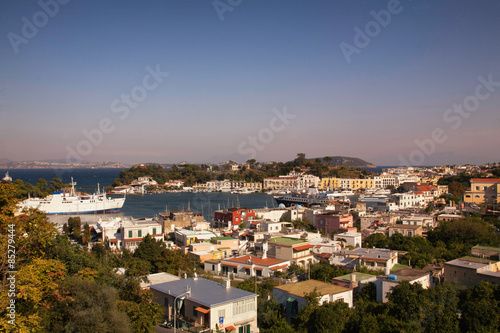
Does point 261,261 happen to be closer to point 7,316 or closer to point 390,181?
point 7,316

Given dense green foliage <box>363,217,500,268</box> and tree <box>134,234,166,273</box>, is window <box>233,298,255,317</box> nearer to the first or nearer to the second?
tree <box>134,234,166,273</box>

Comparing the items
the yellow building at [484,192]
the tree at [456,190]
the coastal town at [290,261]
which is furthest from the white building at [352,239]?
the tree at [456,190]

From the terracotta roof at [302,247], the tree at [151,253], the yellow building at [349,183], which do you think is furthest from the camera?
the yellow building at [349,183]

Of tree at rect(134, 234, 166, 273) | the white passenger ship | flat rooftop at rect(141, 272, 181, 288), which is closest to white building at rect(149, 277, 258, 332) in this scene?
flat rooftop at rect(141, 272, 181, 288)

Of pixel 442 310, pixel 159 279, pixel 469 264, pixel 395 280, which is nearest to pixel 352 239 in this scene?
pixel 469 264

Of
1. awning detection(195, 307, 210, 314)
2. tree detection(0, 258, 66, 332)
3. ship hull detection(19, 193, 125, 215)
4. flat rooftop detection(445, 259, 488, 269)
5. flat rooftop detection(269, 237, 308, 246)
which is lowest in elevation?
ship hull detection(19, 193, 125, 215)

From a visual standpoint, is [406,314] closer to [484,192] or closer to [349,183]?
[484,192]

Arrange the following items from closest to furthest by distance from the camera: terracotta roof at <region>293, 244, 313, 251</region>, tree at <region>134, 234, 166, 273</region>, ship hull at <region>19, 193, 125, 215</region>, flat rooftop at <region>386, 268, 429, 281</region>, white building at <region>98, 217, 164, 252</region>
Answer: flat rooftop at <region>386, 268, 429, 281</region> < tree at <region>134, 234, 166, 273</region> < terracotta roof at <region>293, 244, 313, 251</region> < white building at <region>98, 217, 164, 252</region> < ship hull at <region>19, 193, 125, 215</region>

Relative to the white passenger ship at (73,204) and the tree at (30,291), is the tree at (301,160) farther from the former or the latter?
the tree at (30,291)

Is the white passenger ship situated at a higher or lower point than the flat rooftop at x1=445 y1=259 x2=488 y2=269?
lower
